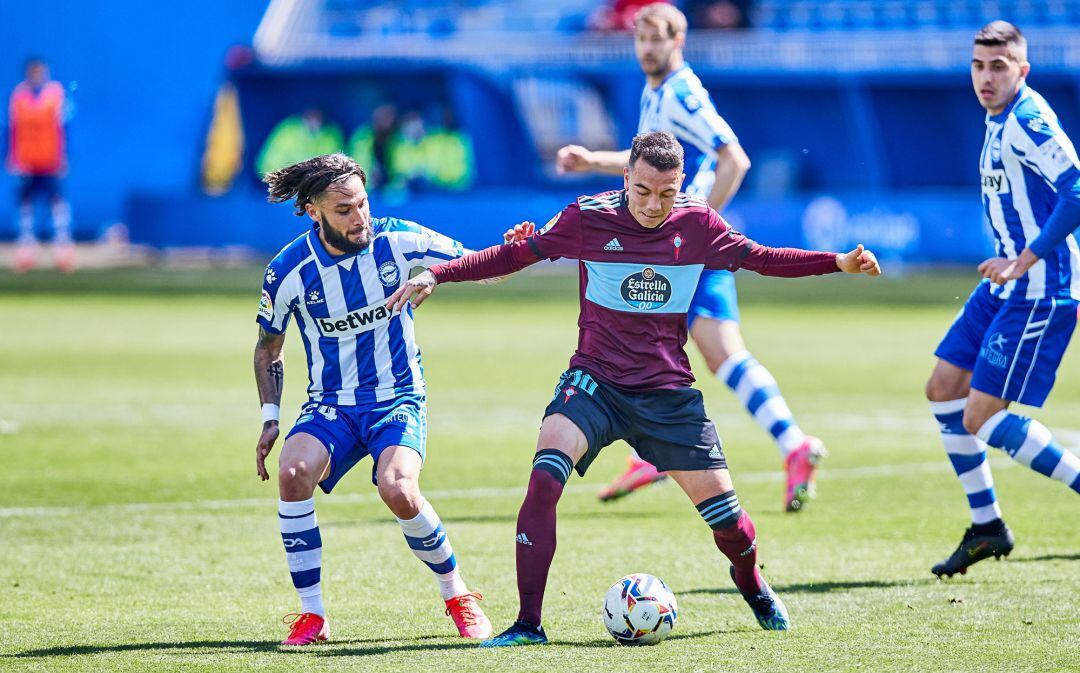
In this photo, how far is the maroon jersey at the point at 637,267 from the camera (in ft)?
19.8

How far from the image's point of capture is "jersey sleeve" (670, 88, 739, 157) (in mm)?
8555

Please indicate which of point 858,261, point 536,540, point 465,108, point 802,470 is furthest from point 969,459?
point 465,108

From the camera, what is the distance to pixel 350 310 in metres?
6.27

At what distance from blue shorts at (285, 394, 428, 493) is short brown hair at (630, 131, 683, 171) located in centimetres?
129

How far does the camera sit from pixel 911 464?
10039mm

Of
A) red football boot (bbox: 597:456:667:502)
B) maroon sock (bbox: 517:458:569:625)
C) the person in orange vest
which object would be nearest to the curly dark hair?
maroon sock (bbox: 517:458:569:625)

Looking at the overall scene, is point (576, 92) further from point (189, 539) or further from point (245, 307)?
point (189, 539)

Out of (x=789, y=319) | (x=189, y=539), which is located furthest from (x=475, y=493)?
(x=789, y=319)

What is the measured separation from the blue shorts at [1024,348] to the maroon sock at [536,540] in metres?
2.14

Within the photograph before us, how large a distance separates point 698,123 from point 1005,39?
79.9 inches

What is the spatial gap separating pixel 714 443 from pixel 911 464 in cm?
432

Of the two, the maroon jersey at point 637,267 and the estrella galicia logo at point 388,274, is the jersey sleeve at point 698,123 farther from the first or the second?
the estrella galicia logo at point 388,274

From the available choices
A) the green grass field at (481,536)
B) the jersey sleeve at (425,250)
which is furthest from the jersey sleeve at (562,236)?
the green grass field at (481,536)

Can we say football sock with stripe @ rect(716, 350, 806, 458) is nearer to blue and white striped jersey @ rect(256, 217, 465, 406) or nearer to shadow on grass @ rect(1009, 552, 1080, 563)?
shadow on grass @ rect(1009, 552, 1080, 563)
